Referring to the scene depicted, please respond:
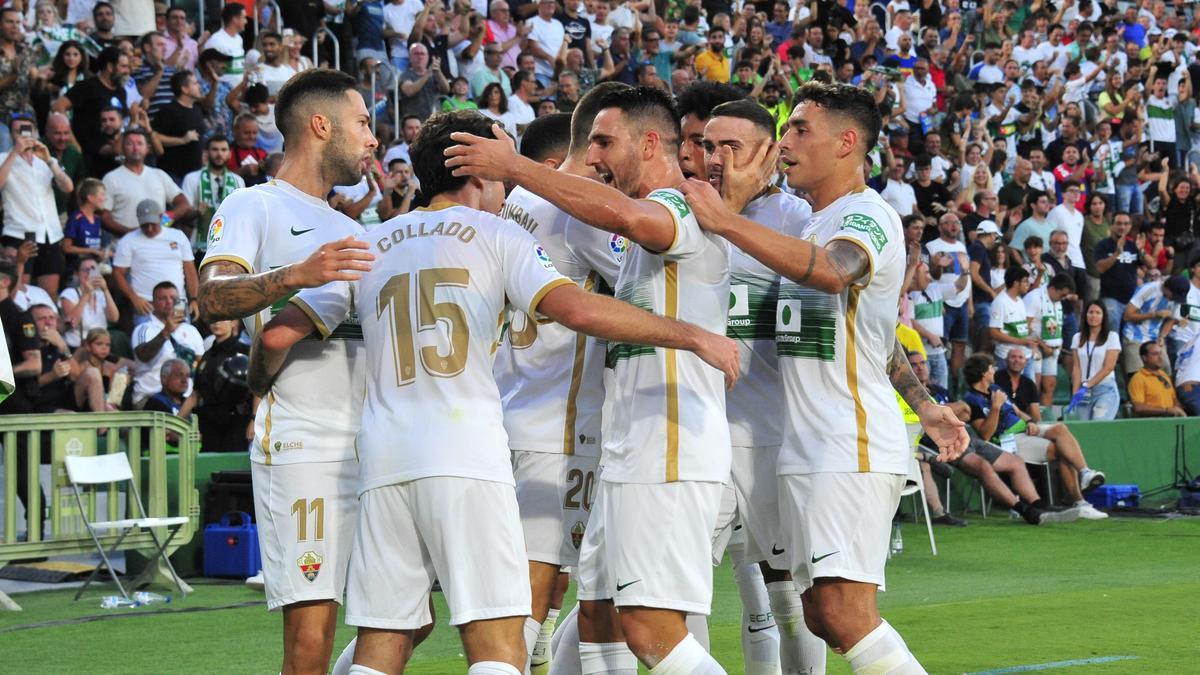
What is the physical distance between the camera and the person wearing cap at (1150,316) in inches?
830

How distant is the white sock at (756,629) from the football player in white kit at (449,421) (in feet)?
6.23

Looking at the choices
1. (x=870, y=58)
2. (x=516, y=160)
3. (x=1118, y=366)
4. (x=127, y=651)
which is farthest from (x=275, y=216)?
(x=870, y=58)

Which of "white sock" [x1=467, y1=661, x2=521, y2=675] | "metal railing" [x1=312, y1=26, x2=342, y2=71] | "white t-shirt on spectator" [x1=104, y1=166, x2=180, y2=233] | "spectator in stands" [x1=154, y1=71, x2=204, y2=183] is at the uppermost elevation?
"metal railing" [x1=312, y1=26, x2=342, y2=71]

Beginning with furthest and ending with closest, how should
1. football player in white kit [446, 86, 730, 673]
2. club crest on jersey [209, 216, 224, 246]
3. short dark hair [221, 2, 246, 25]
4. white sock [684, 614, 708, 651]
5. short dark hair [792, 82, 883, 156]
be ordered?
short dark hair [221, 2, 246, 25] → white sock [684, 614, 708, 651] → short dark hair [792, 82, 883, 156] → club crest on jersey [209, 216, 224, 246] → football player in white kit [446, 86, 730, 673]

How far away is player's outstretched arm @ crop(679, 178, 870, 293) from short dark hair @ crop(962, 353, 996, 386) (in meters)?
11.5

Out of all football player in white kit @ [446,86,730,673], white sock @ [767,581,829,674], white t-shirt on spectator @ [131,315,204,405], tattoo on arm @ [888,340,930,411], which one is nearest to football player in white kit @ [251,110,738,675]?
football player in white kit @ [446,86,730,673]

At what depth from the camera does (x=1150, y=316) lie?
21.0 meters

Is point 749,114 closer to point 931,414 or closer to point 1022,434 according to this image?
point 931,414

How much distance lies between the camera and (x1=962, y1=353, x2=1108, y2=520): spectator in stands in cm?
1666

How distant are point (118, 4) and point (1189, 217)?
16477 mm

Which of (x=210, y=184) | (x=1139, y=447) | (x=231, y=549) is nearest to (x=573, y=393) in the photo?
(x=231, y=549)

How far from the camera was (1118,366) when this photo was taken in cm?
2156

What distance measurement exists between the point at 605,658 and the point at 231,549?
7.10m

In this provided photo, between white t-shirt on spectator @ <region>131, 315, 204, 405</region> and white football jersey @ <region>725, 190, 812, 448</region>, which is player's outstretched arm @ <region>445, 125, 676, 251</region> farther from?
white t-shirt on spectator @ <region>131, 315, 204, 405</region>
